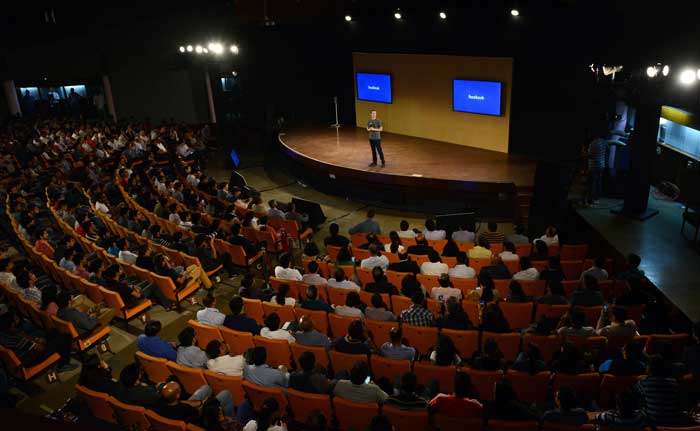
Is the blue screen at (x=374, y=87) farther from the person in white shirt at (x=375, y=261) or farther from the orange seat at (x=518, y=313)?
the orange seat at (x=518, y=313)

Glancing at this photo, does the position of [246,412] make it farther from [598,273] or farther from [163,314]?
→ [598,273]

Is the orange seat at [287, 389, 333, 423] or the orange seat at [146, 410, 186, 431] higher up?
the orange seat at [146, 410, 186, 431]

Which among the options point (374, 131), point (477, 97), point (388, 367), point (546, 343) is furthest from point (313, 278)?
point (477, 97)

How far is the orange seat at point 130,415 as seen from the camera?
13.7ft

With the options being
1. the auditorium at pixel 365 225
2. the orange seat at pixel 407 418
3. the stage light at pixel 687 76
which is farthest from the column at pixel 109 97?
the orange seat at pixel 407 418

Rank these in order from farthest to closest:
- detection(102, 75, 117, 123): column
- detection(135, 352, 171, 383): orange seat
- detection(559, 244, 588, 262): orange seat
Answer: detection(102, 75, 117, 123): column, detection(559, 244, 588, 262): orange seat, detection(135, 352, 171, 383): orange seat

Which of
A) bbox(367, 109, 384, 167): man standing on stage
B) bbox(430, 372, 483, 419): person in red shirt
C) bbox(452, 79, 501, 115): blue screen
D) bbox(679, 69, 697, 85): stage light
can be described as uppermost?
bbox(679, 69, 697, 85): stage light

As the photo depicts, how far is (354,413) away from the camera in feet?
14.0

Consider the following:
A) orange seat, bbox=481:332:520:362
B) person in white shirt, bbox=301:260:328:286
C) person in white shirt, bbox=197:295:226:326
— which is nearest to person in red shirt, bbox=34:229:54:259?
person in white shirt, bbox=197:295:226:326

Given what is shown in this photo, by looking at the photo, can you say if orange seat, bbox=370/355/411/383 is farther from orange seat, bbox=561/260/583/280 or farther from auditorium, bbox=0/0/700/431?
orange seat, bbox=561/260/583/280

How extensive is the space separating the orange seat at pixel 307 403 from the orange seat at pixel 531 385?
63.9 inches

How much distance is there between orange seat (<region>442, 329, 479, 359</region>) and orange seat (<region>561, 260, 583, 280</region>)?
2380 millimetres

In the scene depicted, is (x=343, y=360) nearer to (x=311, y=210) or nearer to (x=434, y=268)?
(x=434, y=268)

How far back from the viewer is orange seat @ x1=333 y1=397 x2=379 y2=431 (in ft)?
13.7
